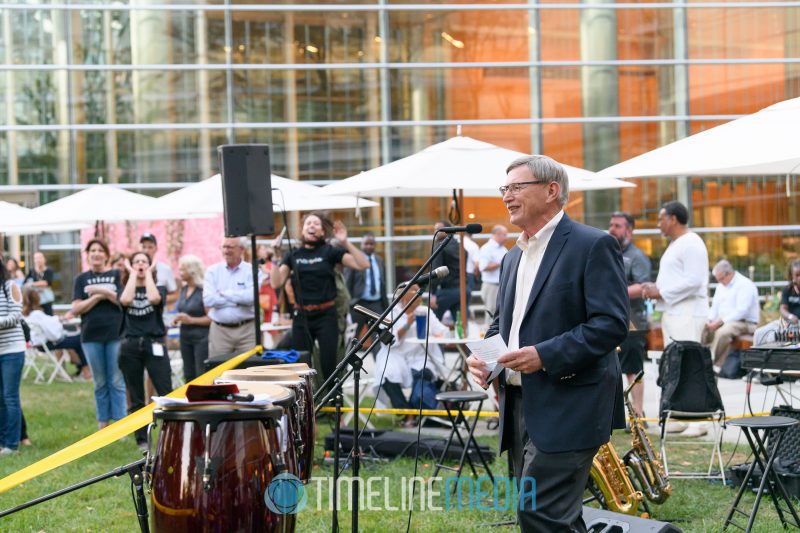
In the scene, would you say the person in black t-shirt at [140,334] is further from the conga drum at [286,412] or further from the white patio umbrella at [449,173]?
the conga drum at [286,412]

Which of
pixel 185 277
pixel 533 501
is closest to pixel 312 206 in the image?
pixel 185 277

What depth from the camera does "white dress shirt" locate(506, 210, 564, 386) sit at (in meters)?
4.43

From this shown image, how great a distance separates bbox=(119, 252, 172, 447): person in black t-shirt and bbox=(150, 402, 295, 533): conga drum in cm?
554

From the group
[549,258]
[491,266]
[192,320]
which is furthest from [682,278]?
[491,266]

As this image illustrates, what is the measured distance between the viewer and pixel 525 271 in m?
4.51

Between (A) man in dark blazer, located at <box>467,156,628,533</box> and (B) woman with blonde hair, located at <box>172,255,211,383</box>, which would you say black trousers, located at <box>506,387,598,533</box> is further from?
(B) woman with blonde hair, located at <box>172,255,211,383</box>

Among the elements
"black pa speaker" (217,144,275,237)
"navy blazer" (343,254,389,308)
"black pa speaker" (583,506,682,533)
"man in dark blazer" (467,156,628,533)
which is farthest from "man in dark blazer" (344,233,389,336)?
"man in dark blazer" (467,156,628,533)

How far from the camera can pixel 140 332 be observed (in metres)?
9.67

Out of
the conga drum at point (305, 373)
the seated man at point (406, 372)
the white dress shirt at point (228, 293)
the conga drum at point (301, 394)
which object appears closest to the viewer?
the conga drum at point (301, 394)

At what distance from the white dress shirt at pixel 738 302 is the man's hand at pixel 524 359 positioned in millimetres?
9298

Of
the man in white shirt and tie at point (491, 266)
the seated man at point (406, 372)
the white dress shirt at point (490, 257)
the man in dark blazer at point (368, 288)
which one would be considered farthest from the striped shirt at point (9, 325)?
the white dress shirt at point (490, 257)

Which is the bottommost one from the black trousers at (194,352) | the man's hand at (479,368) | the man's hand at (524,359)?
the black trousers at (194,352)

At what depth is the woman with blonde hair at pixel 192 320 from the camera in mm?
10691

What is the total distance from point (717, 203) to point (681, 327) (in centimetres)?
1256
